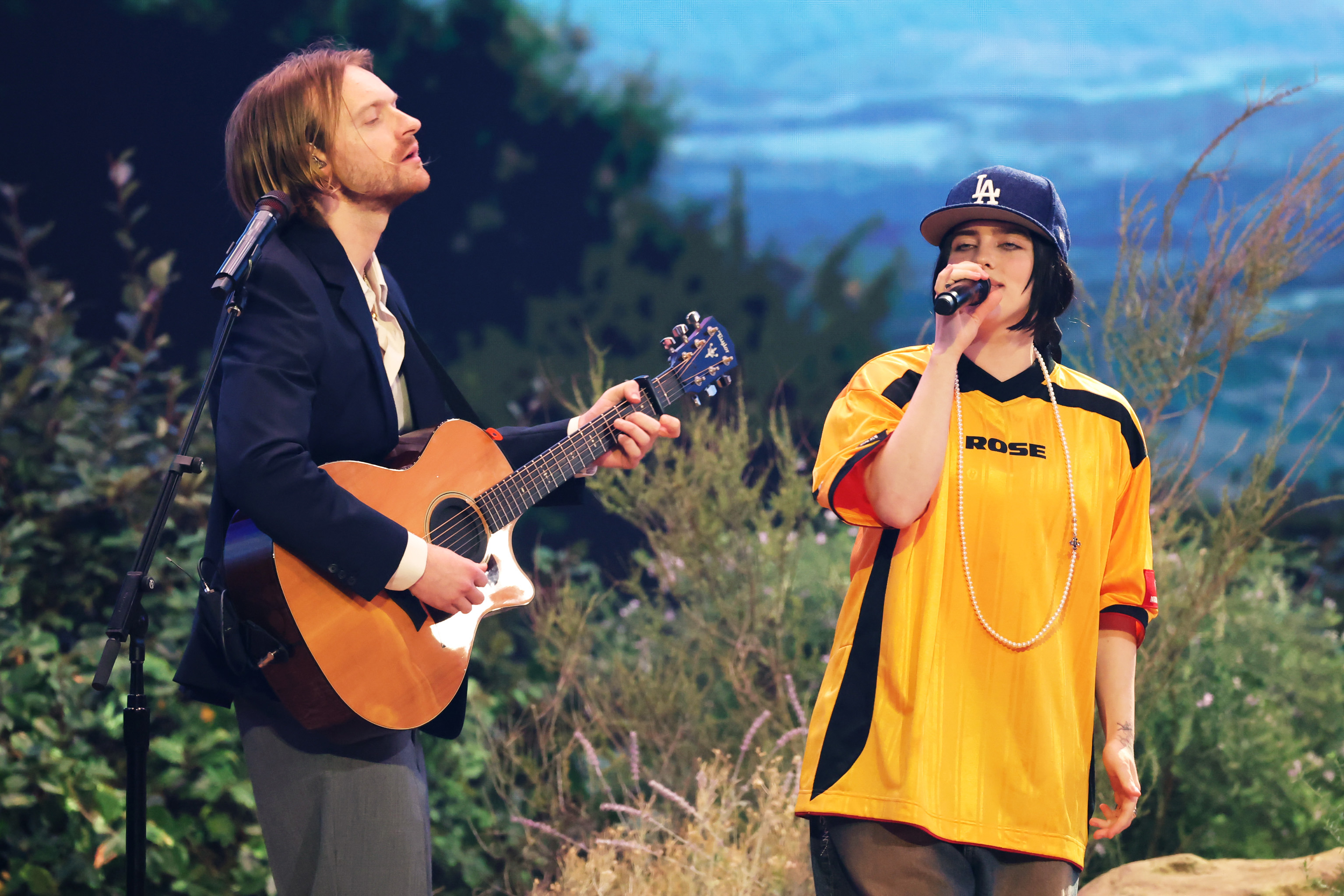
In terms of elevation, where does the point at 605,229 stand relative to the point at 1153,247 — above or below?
above

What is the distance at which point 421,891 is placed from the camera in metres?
1.94

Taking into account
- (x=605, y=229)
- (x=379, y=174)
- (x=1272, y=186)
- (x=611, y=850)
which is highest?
(x=605, y=229)

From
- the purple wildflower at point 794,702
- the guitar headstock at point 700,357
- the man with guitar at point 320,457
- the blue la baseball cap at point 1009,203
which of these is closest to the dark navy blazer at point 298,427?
the man with guitar at point 320,457

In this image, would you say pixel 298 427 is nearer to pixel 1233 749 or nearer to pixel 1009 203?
pixel 1009 203

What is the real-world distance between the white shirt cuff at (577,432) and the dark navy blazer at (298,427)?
1.50 ft

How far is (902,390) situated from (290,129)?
4.00 ft

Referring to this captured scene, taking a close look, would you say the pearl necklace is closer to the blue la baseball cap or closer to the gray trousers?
the blue la baseball cap

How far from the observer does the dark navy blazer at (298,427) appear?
1812mm

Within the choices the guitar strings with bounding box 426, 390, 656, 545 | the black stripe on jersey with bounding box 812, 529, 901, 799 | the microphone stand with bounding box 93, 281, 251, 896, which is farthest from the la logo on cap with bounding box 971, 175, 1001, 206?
the microphone stand with bounding box 93, 281, 251, 896

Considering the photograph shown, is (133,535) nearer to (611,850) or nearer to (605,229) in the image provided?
(611,850)

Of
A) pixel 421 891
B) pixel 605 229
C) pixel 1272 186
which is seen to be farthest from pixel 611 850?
pixel 605 229

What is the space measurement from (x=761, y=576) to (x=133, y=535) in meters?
2.16

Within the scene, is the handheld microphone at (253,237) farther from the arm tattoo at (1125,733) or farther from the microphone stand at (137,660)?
the arm tattoo at (1125,733)

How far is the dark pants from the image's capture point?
67.6 inches
